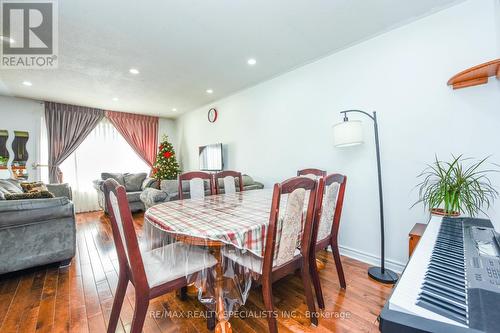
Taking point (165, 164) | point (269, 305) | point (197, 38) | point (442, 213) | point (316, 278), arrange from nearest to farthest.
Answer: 1. point (269, 305)
2. point (316, 278)
3. point (442, 213)
4. point (197, 38)
5. point (165, 164)

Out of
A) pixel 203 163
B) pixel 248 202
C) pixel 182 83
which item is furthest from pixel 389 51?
pixel 203 163

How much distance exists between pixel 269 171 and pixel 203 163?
2.10 m

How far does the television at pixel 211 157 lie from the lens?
466cm

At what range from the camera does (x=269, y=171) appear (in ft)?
12.1

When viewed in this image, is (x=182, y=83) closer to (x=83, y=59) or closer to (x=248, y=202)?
(x=83, y=59)

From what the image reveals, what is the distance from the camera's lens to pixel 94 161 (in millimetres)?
5512

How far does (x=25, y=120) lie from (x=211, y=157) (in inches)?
158

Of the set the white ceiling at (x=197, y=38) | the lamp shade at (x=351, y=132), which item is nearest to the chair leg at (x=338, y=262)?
the lamp shade at (x=351, y=132)

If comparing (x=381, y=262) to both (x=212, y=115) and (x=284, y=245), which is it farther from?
(x=212, y=115)

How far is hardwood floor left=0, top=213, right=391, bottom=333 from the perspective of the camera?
1525 millimetres

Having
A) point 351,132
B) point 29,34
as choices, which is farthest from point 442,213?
point 29,34

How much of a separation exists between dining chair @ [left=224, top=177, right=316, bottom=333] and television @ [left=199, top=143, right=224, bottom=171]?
3288 mm

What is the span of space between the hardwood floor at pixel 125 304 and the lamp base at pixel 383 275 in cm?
6

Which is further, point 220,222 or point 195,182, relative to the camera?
point 195,182
